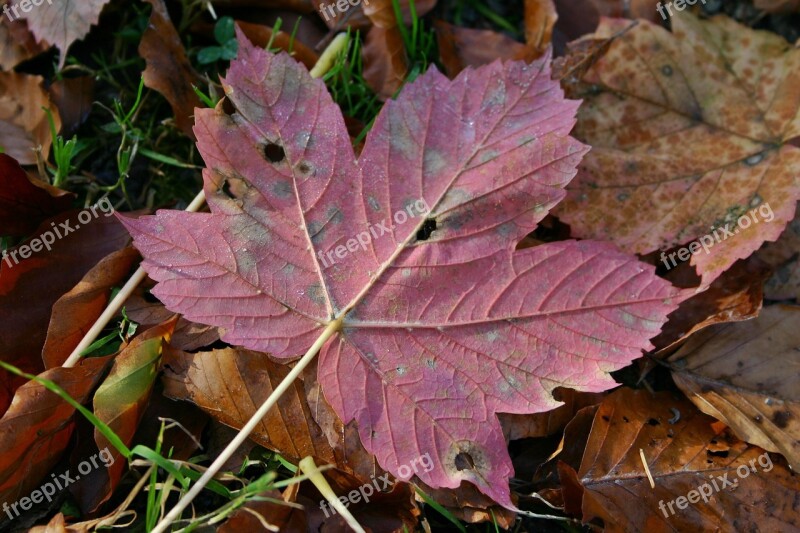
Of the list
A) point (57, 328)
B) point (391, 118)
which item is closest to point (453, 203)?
point (391, 118)

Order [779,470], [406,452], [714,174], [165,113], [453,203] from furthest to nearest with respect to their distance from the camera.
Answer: [165,113] → [714,174] → [779,470] → [453,203] → [406,452]

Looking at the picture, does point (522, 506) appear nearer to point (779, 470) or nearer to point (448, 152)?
point (779, 470)

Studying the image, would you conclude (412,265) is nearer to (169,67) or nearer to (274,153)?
(274,153)

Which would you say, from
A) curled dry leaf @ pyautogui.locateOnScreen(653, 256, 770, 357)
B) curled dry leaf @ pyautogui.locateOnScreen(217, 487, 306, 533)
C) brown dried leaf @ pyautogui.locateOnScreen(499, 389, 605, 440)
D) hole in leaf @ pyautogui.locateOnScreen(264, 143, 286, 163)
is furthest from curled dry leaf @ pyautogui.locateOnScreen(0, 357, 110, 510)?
curled dry leaf @ pyautogui.locateOnScreen(653, 256, 770, 357)

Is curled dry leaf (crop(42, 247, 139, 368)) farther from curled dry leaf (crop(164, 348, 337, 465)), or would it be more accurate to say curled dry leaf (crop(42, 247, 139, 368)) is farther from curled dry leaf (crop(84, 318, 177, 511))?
curled dry leaf (crop(164, 348, 337, 465))

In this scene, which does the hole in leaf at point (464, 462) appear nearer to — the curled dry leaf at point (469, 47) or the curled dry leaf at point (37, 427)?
the curled dry leaf at point (37, 427)

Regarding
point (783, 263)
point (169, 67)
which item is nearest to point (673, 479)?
point (783, 263)

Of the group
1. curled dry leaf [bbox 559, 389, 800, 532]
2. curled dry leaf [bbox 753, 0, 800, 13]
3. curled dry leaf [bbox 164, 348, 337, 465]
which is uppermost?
curled dry leaf [bbox 753, 0, 800, 13]
